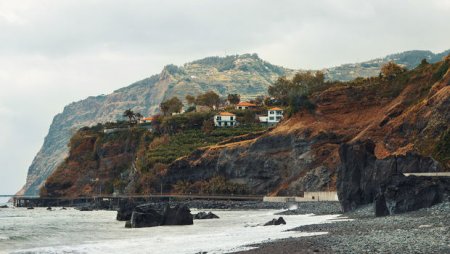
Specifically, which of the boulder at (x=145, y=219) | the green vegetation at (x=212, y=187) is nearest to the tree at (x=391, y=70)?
the green vegetation at (x=212, y=187)

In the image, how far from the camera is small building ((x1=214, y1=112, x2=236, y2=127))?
180125 mm

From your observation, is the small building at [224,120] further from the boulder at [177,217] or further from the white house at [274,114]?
the boulder at [177,217]

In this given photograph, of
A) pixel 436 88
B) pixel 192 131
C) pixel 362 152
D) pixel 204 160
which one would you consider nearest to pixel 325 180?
pixel 436 88

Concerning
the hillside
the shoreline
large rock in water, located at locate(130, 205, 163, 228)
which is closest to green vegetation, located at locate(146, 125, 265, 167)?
the hillside

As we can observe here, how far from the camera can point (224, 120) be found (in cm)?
18112

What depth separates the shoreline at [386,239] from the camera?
26.1 m

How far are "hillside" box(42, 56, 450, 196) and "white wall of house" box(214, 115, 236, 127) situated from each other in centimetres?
2465

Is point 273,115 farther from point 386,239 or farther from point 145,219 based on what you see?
point 386,239

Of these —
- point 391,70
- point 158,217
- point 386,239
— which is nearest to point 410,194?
point 386,239

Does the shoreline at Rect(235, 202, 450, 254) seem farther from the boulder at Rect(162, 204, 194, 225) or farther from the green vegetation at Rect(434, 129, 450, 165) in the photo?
the green vegetation at Rect(434, 129, 450, 165)

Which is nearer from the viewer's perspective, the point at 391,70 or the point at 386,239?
the point at 386,239

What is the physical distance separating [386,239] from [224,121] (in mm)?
151803

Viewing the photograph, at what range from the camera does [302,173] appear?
122 m

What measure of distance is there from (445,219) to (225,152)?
103475 mm
